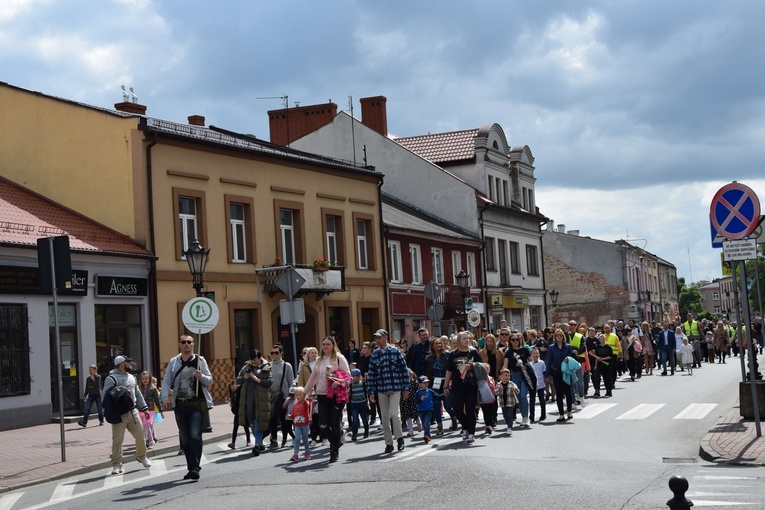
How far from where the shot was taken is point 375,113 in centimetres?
5181

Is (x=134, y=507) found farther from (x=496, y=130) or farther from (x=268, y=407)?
(x=496, y=130)

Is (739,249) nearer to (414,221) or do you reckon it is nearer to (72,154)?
(72,154)

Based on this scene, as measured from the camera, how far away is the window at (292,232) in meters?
34.2

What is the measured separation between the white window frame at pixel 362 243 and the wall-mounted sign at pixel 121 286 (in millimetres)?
11623

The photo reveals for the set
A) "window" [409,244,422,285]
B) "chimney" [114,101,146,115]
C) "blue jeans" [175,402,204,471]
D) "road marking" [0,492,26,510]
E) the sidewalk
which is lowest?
"road marking" [0,492,26,510]

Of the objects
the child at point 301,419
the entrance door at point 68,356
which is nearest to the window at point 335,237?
the entrance door at point 68,356

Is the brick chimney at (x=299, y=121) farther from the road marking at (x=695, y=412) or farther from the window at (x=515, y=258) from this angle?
the road marking at (x=695, y=412)

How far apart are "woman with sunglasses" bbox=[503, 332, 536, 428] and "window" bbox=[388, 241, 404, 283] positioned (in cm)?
2068

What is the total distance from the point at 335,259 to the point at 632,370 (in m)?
10.3

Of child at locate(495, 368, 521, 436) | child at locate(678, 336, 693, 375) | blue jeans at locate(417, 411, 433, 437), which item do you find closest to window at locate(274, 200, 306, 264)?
child at locate(678, 336, 693, 375)

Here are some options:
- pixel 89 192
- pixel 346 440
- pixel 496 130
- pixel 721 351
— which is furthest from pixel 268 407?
pixel 496 130

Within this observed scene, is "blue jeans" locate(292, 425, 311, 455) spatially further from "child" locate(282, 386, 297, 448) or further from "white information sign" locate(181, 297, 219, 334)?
"white information sign" locate(181, 297, 219, 334)

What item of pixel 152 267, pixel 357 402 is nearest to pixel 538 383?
pixel 357 402

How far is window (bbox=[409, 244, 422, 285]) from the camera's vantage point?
139ft
